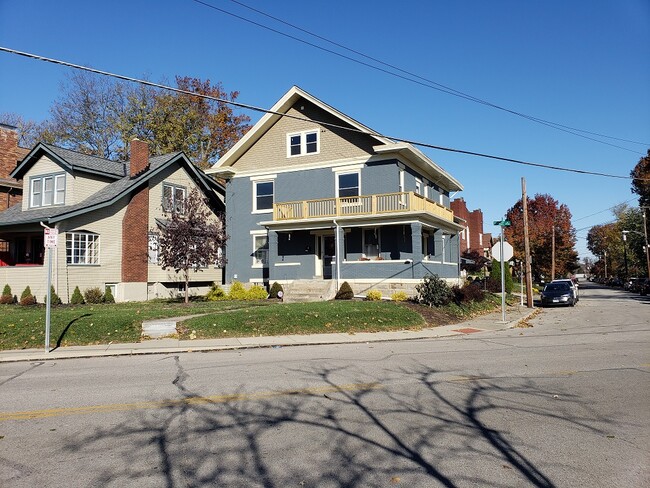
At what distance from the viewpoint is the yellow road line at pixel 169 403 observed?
6.50 m

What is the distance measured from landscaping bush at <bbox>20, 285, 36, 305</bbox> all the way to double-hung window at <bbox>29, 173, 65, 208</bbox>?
4.98 meters

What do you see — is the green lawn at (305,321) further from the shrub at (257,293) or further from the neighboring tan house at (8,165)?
the neighboring tan house at (8,165)

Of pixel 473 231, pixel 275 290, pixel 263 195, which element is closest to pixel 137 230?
pixel 263 195

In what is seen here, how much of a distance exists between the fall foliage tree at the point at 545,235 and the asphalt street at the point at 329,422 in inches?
2045

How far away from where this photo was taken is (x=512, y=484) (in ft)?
14.2

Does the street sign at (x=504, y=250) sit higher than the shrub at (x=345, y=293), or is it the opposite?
the street sign at (x=504, y=250)

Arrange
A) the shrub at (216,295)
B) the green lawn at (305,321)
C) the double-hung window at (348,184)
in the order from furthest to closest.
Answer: the double-hung window at (348,184)
the shrub at (216,295)
the green lawn at (305,321)

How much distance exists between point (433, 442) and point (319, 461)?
1304 mm

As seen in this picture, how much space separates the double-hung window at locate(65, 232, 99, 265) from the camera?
940 inches

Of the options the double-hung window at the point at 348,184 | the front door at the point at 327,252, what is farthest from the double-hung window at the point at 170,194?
the double-hung window at the point at 348,184

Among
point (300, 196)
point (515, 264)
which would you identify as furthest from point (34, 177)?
point (515, 264)

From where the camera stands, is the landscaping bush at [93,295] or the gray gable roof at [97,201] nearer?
the gray gable roof at [97,201]

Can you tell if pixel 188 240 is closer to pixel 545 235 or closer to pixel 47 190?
pixel 47 190

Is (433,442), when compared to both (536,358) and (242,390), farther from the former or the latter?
(536,358)
